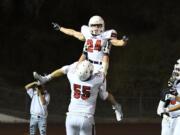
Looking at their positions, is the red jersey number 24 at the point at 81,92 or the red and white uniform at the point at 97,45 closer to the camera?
the red jersey number 24 at the point at 81,92

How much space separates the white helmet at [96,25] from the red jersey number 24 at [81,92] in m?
2.33

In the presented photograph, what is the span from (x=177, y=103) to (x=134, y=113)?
18682 mm

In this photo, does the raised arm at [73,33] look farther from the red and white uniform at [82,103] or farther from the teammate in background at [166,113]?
the red and white uniform at [82,103]

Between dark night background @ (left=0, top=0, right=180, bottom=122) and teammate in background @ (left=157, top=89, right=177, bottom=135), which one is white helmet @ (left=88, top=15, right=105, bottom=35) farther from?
dark night background @ (left=0, top=0, right=180, bottom=122)

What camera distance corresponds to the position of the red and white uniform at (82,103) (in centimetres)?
1016

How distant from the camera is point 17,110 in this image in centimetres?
2981

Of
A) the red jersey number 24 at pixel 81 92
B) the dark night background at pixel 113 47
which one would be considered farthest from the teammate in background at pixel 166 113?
the dark night background at pixel 113 47

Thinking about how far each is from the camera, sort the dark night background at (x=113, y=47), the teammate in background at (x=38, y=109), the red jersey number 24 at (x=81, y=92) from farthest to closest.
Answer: the dark night background at (x=113, y=47) < the teammate in background at (x=38, y=109) < the red jersey number 24 at (x=81, y=92)

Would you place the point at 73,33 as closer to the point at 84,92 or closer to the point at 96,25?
the point at 96,25

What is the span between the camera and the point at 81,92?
10148 millimetres

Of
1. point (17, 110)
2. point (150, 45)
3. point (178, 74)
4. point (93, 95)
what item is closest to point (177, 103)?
point (178, 74)

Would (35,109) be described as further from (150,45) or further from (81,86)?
(150,45)

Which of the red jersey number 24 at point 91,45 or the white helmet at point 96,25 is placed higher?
the white helmet at point 96,25

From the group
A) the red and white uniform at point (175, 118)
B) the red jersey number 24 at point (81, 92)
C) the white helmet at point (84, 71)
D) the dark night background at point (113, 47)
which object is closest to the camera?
the white helmet at point (84, 71)
